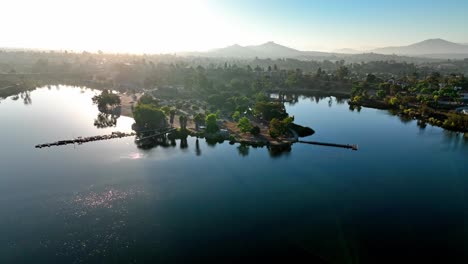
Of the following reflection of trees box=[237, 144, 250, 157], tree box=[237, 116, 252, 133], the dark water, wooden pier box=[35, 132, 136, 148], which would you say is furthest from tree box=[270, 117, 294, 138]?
wooden pier box=[35, 132, 136, 148]

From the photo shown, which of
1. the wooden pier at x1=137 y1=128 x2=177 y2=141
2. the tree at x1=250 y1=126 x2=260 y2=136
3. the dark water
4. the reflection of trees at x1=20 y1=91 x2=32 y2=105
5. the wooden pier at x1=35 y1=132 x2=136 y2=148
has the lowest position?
the dark water

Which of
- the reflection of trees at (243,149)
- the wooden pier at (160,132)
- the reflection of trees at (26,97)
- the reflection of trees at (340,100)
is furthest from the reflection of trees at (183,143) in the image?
the reflection of trees at (340,100)

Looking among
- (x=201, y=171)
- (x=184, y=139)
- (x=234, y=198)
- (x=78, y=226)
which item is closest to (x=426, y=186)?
(x=234, y=198)

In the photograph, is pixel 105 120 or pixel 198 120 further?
pixel 105 120

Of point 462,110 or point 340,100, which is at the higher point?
point 462,110

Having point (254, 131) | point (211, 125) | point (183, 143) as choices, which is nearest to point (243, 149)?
point (254, 131)

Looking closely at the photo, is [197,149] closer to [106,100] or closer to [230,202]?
[230,202]

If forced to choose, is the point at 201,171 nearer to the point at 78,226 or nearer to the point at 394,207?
the point at 78,226

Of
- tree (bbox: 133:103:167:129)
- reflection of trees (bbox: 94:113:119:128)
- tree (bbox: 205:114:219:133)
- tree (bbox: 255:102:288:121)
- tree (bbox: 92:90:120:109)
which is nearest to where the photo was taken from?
tree (bbox: 205:114:219:133)

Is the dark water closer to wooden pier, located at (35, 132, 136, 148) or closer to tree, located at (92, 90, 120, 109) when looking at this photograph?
wooden pier, located at (35, 132, 136, 148)
